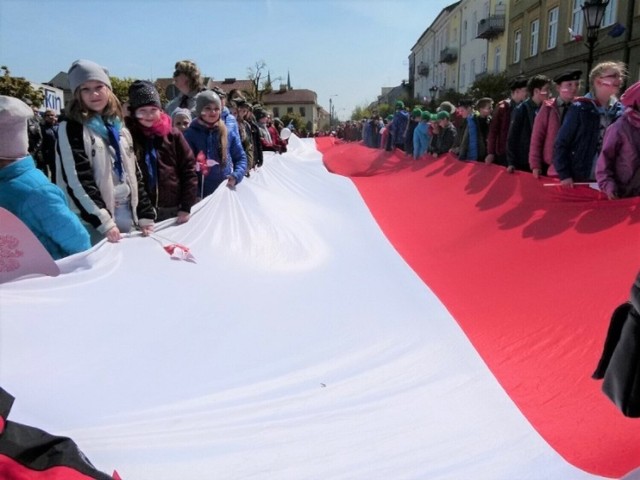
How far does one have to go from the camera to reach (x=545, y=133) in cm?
505

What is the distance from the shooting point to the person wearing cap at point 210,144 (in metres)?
4.64

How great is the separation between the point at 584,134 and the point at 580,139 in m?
0.05

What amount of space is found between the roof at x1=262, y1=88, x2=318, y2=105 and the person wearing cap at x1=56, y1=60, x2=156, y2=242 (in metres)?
97.5

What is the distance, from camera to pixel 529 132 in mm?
5660

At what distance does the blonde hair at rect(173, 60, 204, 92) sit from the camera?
5211mm

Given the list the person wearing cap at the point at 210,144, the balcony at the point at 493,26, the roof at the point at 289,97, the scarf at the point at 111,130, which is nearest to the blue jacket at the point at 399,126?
the person wearing cap at the point at 210,144

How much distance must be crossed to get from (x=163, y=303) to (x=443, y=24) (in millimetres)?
48525

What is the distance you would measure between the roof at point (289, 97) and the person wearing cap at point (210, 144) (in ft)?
314

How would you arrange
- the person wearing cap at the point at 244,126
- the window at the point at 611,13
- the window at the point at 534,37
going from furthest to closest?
the window at the point at 534,37, the window at the point at 611,13, the person wearing cap at the point at 244,126

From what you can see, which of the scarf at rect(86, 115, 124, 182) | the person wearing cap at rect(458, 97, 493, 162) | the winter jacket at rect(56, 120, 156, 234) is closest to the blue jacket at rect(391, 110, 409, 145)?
the person wearing cap at rect(458, 97, 493, 162)

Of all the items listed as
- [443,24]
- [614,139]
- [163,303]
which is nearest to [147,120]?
[163,303]

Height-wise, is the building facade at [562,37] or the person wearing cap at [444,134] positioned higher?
the building facade at [562,37]

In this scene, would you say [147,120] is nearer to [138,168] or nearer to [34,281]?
[138,168]

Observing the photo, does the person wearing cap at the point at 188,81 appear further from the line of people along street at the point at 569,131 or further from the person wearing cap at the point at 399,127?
the person wearing cap at the point at 399,127
